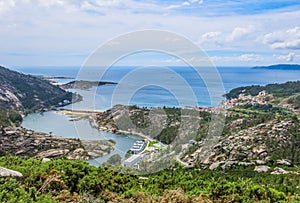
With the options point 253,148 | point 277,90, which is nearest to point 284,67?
point 277,90

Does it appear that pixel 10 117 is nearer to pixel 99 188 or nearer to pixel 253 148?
pixel 253 148

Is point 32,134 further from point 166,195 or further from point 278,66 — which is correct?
point 278,66

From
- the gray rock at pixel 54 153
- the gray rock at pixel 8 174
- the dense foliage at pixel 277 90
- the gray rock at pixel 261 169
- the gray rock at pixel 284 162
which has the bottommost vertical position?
the gray rock at pixel 54 153

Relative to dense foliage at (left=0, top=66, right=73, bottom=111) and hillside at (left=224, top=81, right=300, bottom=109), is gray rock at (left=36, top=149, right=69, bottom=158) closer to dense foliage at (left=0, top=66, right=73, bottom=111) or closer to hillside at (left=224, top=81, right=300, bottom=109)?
dense foliage at (left=0, top=66, right=73, bottom=111)

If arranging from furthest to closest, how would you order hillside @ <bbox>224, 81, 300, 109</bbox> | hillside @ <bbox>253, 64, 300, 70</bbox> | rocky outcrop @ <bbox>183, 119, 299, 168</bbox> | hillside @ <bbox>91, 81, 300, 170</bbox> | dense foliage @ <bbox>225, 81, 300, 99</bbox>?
hillside @ <bbox>253, 64, 300, 70</bbox> → dense foliage @ <bbox>225, 81, 300, 99</bbox> → hillside @ <bbox>224, 81, 300, 109</bbox> → rocky outcrop @ <bbox>183, 119, 299, 168</bbox> → hillside @ <bbox>91, 81, 300, 170</bbox>

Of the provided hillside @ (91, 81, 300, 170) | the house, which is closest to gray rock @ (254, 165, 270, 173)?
hillside @ (91, 81, 300, 170)

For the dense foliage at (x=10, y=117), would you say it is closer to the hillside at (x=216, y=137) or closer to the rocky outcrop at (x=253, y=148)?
the hillside at (x=216, y=137)

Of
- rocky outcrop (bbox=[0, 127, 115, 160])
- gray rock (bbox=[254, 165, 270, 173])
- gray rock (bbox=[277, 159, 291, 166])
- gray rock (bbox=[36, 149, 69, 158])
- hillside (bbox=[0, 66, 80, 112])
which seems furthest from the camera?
hillside (bbox=[0, 66, 80, 112])

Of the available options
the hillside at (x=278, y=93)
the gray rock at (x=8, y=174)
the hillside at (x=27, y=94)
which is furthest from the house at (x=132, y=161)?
the hillside at (x=27, y=94)
